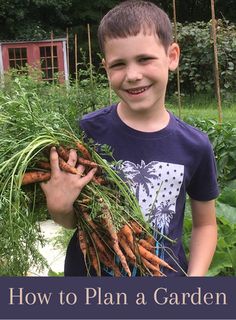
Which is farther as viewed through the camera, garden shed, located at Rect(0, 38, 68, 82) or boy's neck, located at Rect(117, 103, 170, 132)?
garden shed, located at Rect(0, 38, 68, 82)

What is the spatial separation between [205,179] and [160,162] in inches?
6.2

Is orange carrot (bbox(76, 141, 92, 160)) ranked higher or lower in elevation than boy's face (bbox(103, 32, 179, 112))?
lower

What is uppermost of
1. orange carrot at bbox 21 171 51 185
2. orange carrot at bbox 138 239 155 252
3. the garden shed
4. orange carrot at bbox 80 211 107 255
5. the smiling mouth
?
the garden shed

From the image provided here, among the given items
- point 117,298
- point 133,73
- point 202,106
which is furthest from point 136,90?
point 202,106

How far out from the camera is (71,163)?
1358mm

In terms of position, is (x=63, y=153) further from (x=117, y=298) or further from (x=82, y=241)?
(x=117, y=298)

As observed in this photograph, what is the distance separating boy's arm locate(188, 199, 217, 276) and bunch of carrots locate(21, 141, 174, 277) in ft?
0.50

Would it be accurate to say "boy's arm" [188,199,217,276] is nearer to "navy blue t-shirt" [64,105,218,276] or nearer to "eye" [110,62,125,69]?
"navy blue t-shirt" [64,105,218,276]

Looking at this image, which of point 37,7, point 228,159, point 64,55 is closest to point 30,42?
point 64,55

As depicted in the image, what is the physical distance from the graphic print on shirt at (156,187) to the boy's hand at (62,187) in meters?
0.14

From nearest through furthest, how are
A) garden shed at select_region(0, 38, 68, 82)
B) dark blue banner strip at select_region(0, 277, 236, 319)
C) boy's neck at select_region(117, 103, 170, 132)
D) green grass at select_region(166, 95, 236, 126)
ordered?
dark blue banner strip at select_region(0, 277, 236, 319) < boy's neck at select_region(117, 103, 170, 132) < green grass at select_region(166, 95, 236, 126) < garden shed at select_region(0, 38, 68, 82)

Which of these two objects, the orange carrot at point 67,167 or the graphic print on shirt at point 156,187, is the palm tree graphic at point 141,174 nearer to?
the graphic print on shirt at point 156,187

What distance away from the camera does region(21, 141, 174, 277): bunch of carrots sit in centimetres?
135

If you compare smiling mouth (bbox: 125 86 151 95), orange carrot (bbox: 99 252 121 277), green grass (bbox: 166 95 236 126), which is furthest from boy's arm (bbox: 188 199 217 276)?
green grass (bbox: 166 95 236 126)
